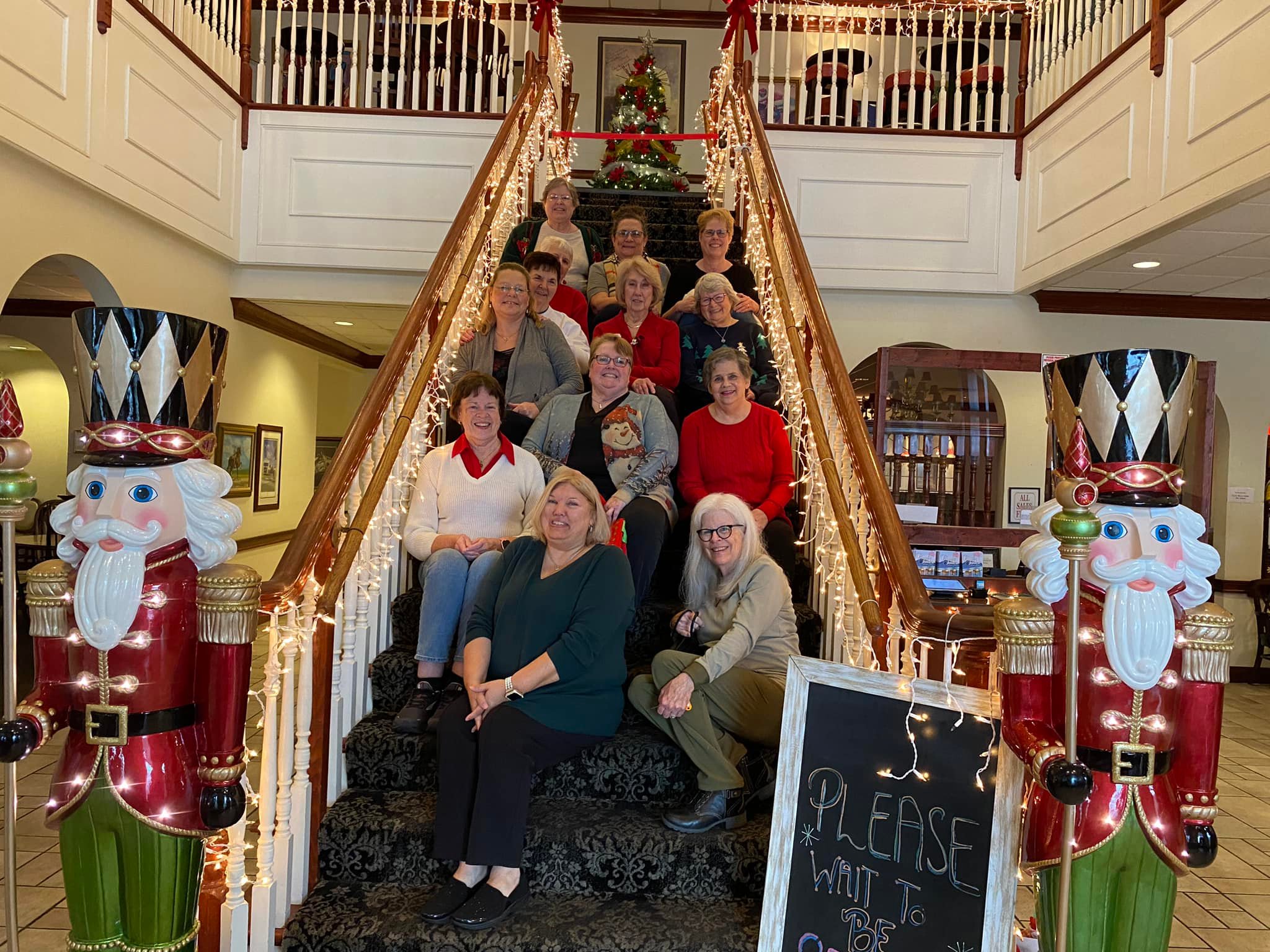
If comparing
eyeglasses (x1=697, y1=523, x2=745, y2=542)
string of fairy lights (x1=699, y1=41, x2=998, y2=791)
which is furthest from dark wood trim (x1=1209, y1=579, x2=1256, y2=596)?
eyeglasses (x1=697, y1=523, x2=745, y2=542)

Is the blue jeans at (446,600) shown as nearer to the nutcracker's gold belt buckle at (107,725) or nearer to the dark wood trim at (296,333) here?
the nutcracker's gold belt buckle at (107,725)

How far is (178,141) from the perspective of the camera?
17.3ft

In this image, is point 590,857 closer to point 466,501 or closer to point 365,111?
point 466,501

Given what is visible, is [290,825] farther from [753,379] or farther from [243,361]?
[243,361]

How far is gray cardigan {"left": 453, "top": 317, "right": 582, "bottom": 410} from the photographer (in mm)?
3770

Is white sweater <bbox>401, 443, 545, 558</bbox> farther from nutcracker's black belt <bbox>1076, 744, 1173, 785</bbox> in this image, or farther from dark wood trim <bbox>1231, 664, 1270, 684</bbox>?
dark wood trim <bbox>1231, 664, 1270, 684</bbox>

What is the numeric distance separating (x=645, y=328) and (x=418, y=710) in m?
2.11

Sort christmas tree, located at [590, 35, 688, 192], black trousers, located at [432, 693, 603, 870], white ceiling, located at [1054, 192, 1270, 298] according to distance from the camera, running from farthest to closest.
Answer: christmas tree, located at [590, 35, 688, 192] < white ceiling, located at [1054, 192, 1270, 298] < black trousers, located at [432, 693, 603, 870]

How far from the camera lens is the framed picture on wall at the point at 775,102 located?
5.98 m

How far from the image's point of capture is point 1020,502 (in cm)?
498

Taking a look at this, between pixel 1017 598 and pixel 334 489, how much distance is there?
1.66 m

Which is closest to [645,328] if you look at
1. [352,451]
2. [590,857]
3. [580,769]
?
[352,451]

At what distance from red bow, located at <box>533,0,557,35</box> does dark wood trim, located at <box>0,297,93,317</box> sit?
4062mm

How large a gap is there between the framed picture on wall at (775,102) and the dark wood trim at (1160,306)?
2.16 meters
